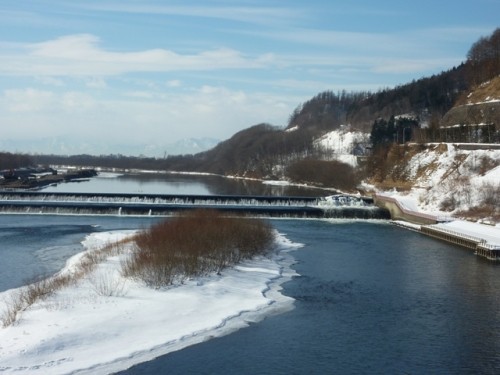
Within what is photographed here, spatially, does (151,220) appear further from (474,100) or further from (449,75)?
(449,75)

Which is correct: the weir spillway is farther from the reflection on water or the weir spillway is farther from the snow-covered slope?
the reflection on water

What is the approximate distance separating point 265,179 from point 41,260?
59.6 metres

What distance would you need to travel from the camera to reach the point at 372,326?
13.7 meters

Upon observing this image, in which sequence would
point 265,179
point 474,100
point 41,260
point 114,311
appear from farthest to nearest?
point 265,179
point 474,100
point 41,260
point 114,311

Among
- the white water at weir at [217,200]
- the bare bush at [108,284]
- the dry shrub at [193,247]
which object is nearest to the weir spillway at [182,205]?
the white water at weir at [217,200]

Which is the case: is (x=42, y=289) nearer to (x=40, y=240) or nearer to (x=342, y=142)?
(x=40, y=240)

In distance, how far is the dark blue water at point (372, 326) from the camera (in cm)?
1136

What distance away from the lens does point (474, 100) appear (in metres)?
52.4

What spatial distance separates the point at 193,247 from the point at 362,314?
5.95 m

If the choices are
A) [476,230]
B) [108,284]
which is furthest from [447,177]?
[108,284]

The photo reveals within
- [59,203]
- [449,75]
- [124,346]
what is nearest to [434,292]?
[124,346]

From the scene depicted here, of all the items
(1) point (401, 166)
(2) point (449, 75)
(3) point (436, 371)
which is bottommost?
(3) point (436, 371)

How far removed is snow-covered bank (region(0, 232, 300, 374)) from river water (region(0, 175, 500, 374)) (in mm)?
546

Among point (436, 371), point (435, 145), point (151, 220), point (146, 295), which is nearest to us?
point (436, 371)
